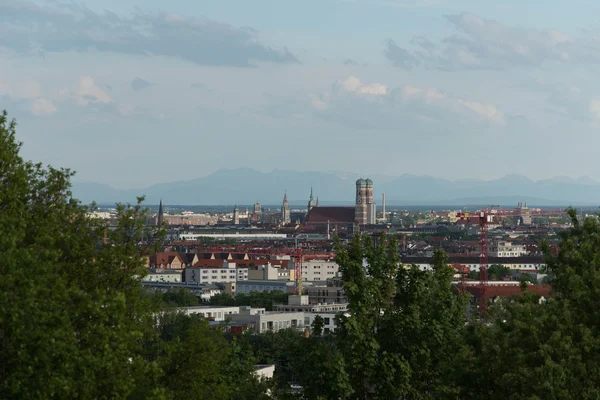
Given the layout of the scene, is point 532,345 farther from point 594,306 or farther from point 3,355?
point 3,355

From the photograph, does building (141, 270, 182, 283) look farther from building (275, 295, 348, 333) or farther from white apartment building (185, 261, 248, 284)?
building (275, 295, 348, 333)

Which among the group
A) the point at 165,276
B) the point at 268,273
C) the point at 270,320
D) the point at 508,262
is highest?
the point at 508,262

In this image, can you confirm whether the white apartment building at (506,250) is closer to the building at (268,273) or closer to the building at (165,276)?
the building at (268,273)

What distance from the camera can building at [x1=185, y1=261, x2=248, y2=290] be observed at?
130 meters

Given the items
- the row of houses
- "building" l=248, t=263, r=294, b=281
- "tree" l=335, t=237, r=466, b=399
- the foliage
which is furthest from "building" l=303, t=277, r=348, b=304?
the foliage

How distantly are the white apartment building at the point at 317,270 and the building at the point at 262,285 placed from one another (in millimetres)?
12801

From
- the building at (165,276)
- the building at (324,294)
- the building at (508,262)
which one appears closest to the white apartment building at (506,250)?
the building at (508,262)

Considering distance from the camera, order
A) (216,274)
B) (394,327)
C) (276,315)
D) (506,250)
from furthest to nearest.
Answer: (506,250)
(216,274)
(276,315)
(394,327)

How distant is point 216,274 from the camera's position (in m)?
131

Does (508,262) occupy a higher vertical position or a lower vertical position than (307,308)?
higher

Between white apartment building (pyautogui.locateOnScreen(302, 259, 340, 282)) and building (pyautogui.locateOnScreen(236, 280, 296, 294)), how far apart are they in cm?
1280

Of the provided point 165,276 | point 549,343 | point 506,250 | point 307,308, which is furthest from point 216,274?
point 549,343

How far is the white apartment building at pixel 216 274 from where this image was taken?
129500 mm

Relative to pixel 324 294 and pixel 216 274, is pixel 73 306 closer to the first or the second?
pixel 324 294
